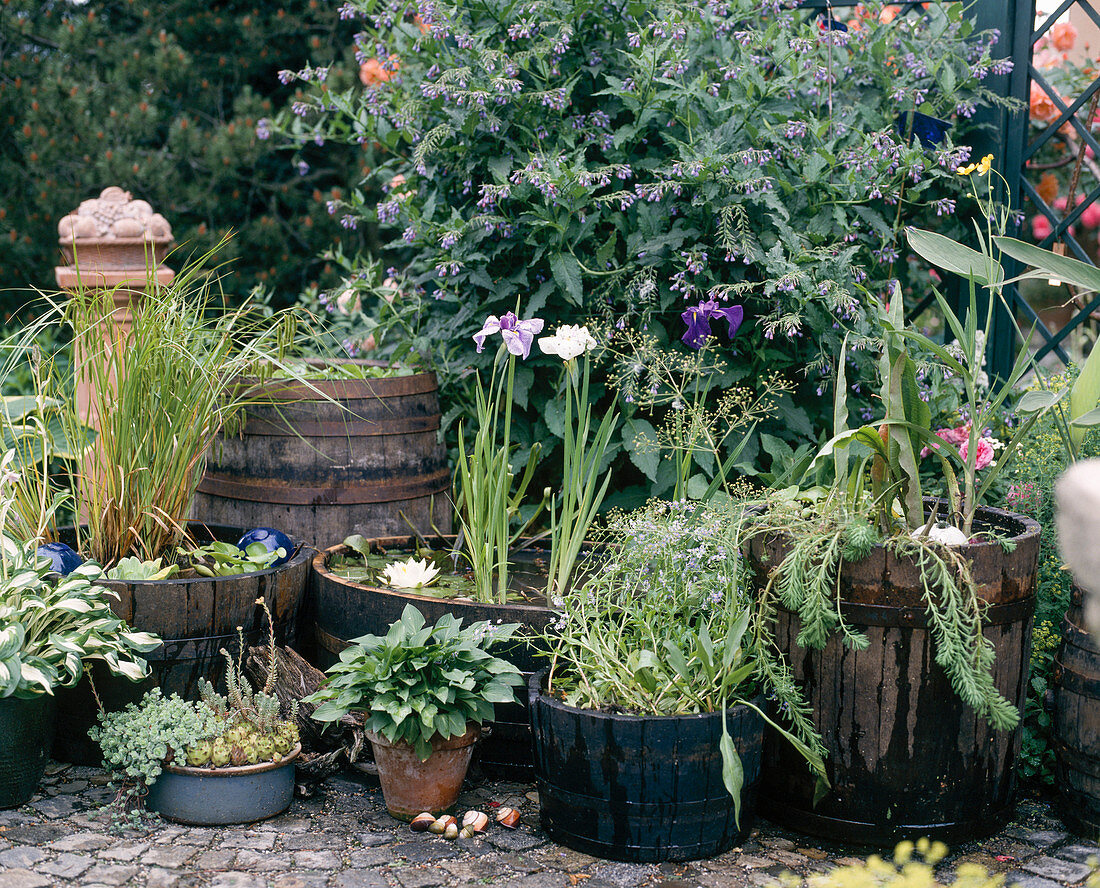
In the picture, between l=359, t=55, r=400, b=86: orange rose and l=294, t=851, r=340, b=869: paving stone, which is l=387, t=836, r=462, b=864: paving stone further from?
l=359, t=55, r=400, b=86: orange rose

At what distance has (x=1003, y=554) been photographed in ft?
6.83

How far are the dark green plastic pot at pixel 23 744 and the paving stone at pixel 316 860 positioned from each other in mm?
683

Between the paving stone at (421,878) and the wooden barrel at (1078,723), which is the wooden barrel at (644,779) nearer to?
the paving stone at (421,878)

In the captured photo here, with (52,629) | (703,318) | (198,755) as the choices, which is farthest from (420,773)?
(703,318)

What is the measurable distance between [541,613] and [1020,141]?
7.52 feet

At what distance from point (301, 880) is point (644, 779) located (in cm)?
72

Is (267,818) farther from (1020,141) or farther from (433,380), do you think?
(1020,141)

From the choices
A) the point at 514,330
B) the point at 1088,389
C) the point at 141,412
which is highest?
the point at 514,330

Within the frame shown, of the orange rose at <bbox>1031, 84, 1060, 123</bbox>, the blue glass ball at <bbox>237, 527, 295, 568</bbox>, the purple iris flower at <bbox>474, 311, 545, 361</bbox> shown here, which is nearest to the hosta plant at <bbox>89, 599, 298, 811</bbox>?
the blue glass ball at <bbox>237, 527, 295, 568</bbox>

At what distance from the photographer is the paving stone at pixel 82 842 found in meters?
2.13

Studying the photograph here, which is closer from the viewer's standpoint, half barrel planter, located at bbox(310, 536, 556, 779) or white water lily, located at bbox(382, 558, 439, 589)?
half barrel planter, located at bbox(310, 536, 556, 779)

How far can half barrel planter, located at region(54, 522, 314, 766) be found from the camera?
2.43 m

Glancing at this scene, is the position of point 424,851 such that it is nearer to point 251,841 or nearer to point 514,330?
point 251,841

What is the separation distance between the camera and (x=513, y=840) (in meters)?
2.22
